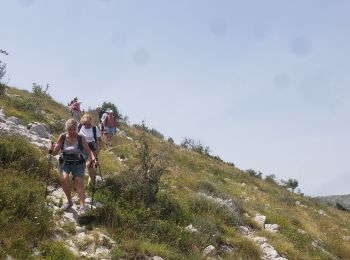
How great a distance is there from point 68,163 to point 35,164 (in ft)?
4.74

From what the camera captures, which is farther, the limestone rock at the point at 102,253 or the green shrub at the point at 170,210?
the green shrub at the point at 170,210

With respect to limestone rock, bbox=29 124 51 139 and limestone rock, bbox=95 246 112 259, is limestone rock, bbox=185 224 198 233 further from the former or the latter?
limestone rock, bbox=29 124 51 139

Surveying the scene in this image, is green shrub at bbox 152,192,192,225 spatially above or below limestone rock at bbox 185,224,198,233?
above

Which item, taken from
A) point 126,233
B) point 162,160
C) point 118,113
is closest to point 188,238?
point 126,233

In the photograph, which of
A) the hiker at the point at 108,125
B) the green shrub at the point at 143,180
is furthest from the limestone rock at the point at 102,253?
the hiker at the point at 108,125

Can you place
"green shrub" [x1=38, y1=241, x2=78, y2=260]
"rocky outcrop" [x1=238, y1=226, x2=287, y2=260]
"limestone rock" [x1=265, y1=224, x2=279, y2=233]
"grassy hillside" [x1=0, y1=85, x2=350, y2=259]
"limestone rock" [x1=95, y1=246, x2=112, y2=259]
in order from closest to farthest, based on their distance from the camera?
"green shrub" [x1=38, y1=241, x2=78, y2=260], "limestone rock" [x1=95, y1=246, x2=112, y2=259], "grassy hillside" [x1=0, y1=85, x2=350, y2=259], "rocky outcrop" [x1=238, y1=226, x2=287, y2=260], "limestone rock" [x1=265, y1=224, x2=279, y2=233]

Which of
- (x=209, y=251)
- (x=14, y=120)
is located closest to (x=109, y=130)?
(x=14, y=120)

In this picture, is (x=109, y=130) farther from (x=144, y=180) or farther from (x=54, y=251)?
(x=54, y=251)

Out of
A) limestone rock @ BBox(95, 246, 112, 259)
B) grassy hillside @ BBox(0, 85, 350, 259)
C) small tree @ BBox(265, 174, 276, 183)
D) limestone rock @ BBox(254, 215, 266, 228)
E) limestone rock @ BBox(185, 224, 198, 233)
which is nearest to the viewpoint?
limestone rock @ BBox(95, 246, 112, 259)

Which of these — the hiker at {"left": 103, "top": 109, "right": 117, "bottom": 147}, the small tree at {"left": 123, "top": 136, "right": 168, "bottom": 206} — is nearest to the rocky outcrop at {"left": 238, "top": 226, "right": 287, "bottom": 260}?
the small tree at {"left": 123, "top": 136, "right": 168, "bottom": 206}

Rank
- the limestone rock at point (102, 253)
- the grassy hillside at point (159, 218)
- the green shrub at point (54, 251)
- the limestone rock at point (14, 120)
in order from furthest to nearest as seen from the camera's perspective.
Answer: the limestone rock at point (14, 120) → the grassy hillside at point (159, 218) → the limestone rock at point (102, 253) → the green shrub at point (54, 251)

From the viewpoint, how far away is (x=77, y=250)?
7.50 m

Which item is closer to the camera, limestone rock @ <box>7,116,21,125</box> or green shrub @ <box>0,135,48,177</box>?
green shrub @ <box>0,135,48,177</box>

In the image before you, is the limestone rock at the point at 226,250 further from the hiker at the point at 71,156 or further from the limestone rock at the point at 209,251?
the hiker at the point at 71,156
